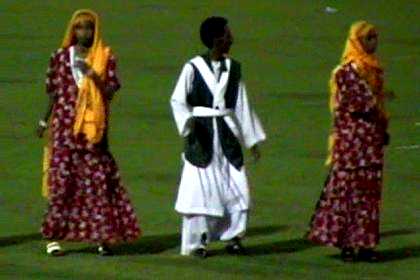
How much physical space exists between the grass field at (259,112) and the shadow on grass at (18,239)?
0.6 inches

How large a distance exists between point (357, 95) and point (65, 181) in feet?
7.63

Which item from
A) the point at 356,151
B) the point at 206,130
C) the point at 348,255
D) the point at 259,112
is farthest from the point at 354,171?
the point at 259,112

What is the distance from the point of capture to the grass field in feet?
43.1

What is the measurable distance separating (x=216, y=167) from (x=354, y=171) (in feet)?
3.50

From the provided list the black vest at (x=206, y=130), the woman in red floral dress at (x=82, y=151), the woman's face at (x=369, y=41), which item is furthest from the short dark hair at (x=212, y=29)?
the woman's face at (x=369, y=41)

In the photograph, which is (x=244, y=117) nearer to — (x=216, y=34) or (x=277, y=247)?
(x=216, y=34)

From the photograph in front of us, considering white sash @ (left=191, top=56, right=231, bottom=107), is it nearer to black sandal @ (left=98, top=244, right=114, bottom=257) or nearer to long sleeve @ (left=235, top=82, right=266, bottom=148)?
long sleeve @ (left=235, top=82, right=266, bottom=148)

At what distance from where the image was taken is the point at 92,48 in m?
13.1

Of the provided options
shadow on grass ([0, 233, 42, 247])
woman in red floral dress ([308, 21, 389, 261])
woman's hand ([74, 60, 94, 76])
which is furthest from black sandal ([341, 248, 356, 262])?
shadow on grass ([0, 233, 42, 247])

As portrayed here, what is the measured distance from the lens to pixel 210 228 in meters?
13.5

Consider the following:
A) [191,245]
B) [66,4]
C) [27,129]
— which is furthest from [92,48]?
[66,4]

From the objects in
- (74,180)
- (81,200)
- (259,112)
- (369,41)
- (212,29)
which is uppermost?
(212,29)

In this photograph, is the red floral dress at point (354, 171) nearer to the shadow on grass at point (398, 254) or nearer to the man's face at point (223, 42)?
the shadow on grass at point (398, 254)

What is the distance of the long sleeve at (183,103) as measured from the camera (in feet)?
43.3
